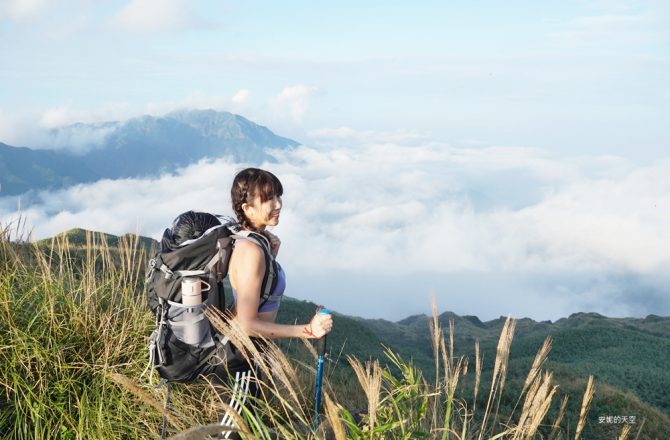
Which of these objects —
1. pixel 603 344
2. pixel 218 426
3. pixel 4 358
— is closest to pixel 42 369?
pixel 4 358

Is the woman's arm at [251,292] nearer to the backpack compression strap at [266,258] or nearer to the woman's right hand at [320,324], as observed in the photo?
the backpack compression strap at [266,258]

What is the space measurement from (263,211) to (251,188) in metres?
0.17

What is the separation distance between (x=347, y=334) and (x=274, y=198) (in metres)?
17.5

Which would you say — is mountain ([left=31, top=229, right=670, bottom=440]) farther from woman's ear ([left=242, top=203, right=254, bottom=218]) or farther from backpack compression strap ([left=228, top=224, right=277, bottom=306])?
woman's ear ([left=242, top=203, right=254, bottom=218])

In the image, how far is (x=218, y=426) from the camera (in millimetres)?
2691

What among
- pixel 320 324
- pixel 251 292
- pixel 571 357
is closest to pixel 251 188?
pixel 251 292

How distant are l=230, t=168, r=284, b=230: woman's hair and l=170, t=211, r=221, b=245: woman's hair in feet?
0.78

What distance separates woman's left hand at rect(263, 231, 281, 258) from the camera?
4.28 metres

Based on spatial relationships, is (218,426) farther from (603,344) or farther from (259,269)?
(603,344)

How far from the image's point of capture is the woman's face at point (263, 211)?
4.22 m

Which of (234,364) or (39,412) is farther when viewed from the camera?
(39,412)

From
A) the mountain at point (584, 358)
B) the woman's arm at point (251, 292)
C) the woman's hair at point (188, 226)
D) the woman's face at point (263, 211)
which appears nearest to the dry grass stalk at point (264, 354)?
the woman's arm at point (251, 292)

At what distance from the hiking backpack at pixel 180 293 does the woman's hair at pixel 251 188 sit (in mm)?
129

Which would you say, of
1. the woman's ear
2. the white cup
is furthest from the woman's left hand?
the white cup
